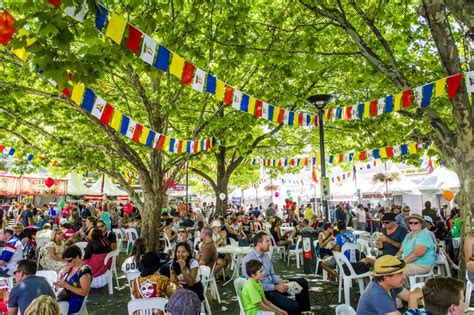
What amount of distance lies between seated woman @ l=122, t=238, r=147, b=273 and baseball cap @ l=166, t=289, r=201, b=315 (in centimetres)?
273

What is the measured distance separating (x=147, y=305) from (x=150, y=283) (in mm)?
406

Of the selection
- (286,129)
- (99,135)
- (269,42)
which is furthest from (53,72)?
(286,129)

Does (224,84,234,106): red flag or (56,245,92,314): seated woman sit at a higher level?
(224,84,234,106): red flag

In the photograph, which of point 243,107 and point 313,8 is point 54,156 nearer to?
point 243,107

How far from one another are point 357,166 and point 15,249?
70.5 ft

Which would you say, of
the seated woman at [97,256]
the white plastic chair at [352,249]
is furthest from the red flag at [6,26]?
the white plastic chair at [352,249]

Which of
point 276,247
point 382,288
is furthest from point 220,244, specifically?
point 382,288

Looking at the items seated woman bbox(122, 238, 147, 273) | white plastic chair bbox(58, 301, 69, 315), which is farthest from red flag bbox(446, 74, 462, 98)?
white plastic chair bbox(58, 301, 69, 315)

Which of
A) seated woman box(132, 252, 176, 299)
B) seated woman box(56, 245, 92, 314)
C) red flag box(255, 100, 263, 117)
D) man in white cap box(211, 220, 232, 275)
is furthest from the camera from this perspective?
red flag box(255, 100, 263, 117)

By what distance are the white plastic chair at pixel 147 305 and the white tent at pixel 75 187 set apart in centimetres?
1881

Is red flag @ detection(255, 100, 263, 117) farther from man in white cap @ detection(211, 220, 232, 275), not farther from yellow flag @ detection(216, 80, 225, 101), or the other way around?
man in white cap @ detection(211, 220, 232, 275)

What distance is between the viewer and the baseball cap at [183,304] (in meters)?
3.77

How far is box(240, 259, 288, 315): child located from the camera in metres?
4.58

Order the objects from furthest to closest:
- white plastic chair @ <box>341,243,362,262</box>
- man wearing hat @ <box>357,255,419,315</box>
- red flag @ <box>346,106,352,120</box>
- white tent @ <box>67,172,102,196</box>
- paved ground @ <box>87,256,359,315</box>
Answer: white tent @ <box>67,172,102,196</box> → red flag @ <box>346,106,352,120</box> → white plastic chair @ <box>341,243,362,262</box> → paved ground @ <box>87,256,359,315</box> → man wearing hat @ <box>357,255,419,315</box>
